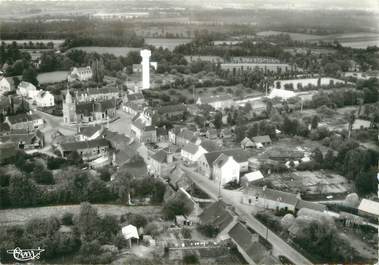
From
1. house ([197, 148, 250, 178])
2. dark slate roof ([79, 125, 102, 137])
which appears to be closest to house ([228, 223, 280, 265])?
house ([197, 148, 250, 178])

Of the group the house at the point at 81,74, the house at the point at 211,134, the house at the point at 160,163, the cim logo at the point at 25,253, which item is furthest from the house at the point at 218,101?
the cim logo at the point at 25,253

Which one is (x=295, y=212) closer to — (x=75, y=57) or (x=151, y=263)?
(x=151, y=263)

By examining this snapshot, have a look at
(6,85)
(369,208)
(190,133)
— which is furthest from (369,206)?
(6,85)

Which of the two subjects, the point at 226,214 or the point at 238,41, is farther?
the point at 238,41

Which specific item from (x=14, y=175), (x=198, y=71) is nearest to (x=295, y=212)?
(x=14, y=175)

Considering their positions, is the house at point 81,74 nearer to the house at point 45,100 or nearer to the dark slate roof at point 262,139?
the house at point 45,100

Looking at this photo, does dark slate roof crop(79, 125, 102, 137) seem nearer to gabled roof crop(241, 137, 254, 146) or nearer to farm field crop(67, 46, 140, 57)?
gabled roof crop(241, 137, 254, 146)
